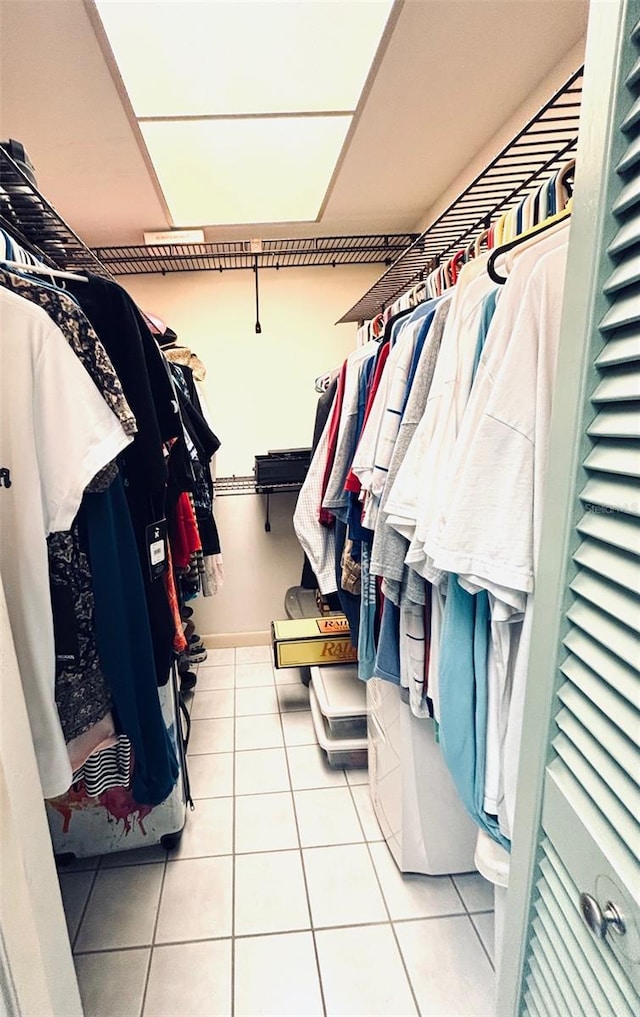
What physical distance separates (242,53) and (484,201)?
78 centimetres

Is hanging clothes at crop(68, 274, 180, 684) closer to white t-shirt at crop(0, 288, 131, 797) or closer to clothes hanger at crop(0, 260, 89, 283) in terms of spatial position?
clothes hanger at crop(0, 260, 89, 283)

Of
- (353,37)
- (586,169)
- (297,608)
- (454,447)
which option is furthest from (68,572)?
(297,608)

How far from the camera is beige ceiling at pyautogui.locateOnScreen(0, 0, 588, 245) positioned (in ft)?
4.02

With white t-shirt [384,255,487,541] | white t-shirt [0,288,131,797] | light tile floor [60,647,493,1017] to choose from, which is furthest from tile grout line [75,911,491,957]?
white t-shirt [384,255,487,541]

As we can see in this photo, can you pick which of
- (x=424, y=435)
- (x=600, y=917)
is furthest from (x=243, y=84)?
(x=600, y=917)

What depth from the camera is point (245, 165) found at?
6.18 feet

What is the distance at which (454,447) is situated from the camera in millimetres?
830

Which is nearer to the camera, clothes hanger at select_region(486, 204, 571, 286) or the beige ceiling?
clothes hanger at select_region(486, 204, 571, 286)

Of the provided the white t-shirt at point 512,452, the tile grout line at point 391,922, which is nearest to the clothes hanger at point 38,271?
the white t-shirt at point 512,452

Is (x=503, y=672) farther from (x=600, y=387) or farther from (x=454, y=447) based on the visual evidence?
(x=600, y=387)

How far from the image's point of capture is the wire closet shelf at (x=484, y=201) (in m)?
1.16

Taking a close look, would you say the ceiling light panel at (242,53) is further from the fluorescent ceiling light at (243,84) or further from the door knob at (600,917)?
the door knob at (600,917)

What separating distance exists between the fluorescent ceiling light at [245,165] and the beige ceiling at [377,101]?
6 cm

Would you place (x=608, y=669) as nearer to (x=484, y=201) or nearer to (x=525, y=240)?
(x=525, y=240)
